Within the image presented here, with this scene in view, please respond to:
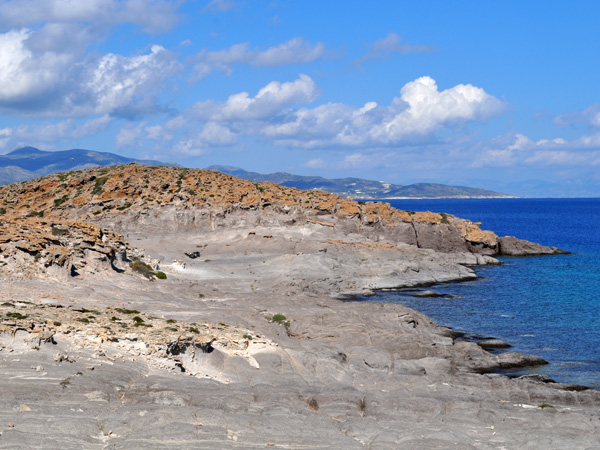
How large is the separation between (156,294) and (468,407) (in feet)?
103

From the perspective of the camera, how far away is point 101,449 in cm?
2014

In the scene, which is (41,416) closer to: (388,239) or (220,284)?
(220,284)

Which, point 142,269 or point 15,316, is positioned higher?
point 15,316

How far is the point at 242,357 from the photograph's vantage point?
34219mm

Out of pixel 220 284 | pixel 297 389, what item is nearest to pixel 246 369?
pixel 297 389

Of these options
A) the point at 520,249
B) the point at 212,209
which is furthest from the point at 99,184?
the point at 520,249

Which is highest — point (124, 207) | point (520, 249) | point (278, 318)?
point (124, 207)

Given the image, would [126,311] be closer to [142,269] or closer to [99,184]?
[142,269]

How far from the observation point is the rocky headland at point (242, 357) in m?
23.0

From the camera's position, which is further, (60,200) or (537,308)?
(60,200)

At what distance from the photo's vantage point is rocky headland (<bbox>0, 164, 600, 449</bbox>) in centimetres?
2298

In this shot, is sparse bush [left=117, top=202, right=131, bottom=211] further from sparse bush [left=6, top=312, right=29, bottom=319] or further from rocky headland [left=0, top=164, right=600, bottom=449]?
sparse bush [left=6, top=312, right=29, bottom=319]

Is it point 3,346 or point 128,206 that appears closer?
point 3,346

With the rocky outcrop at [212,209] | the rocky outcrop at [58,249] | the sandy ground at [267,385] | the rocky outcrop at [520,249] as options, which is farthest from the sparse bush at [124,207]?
the rocky outcrop at [520,249]
